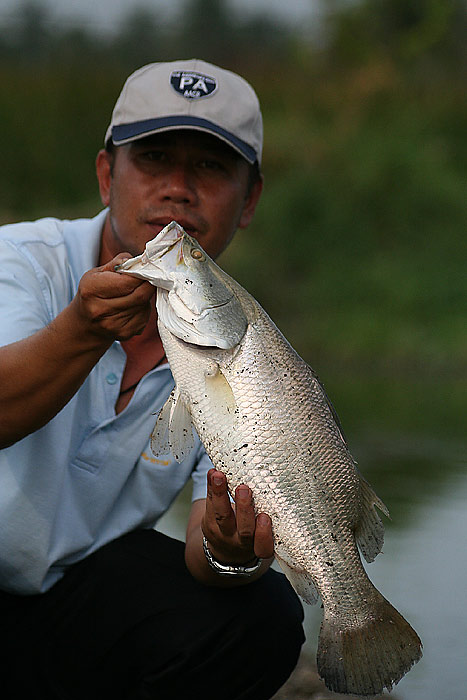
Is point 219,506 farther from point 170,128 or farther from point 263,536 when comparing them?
point 170,128

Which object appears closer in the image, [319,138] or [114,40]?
[319,138]

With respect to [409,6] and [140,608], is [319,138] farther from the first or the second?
[140,608]

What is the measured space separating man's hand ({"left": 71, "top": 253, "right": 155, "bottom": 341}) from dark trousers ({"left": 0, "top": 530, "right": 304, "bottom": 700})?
801 mm

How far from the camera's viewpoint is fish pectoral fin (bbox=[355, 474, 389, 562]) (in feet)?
6.62

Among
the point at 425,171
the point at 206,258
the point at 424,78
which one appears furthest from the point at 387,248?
the point at 206,258

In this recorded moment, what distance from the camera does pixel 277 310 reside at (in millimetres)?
11188

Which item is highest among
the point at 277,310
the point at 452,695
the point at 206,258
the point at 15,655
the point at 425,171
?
the point at 206,258

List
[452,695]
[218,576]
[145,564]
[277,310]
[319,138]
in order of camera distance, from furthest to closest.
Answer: [319,138] → [277,310] → [452,695] → [145,564] → [218,576]

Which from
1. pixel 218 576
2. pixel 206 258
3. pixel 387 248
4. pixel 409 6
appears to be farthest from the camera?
pixel 409 6

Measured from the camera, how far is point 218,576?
236cm

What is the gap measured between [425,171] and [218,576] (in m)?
11.8

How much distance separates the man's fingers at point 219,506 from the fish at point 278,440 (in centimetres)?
2

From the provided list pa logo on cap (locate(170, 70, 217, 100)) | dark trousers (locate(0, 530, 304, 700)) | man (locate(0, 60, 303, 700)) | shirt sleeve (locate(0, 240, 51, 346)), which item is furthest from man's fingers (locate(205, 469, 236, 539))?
pa logo on cap (locate(170, 70, 217, 100))

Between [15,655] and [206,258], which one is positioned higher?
[206,258]
